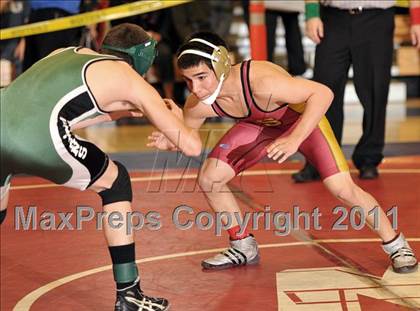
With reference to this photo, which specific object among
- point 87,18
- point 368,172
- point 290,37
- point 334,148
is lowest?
point 368,172

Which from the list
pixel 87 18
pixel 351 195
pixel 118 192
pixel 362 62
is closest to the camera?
pixel 118 192

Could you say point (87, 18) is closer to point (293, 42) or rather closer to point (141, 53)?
point (293, 42)

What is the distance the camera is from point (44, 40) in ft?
28.6

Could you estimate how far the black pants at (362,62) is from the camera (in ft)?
22.4

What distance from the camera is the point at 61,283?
4707 millimetres

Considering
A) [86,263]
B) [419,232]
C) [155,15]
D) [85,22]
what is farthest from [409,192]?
[155,15]

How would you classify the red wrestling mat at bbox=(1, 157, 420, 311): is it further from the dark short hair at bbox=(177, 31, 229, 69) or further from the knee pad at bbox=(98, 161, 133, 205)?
the dark short hair at bbox=(177, 31, 229, 69)

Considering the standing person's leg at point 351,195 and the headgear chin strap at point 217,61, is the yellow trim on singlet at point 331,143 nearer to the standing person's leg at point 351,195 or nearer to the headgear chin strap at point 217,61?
the standing person's leg at point 351,195

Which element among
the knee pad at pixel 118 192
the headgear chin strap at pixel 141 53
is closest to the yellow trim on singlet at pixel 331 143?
the headgear chin strap at pixel 141 53

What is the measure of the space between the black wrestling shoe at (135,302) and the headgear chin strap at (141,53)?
33.5 inches

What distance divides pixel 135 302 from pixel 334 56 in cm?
311

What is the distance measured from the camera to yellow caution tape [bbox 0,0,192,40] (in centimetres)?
885

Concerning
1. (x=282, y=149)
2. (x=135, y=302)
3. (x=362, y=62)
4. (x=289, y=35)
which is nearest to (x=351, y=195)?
(x=282, y=149)

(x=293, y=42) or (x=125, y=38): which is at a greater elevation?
(x=125, y=38)
